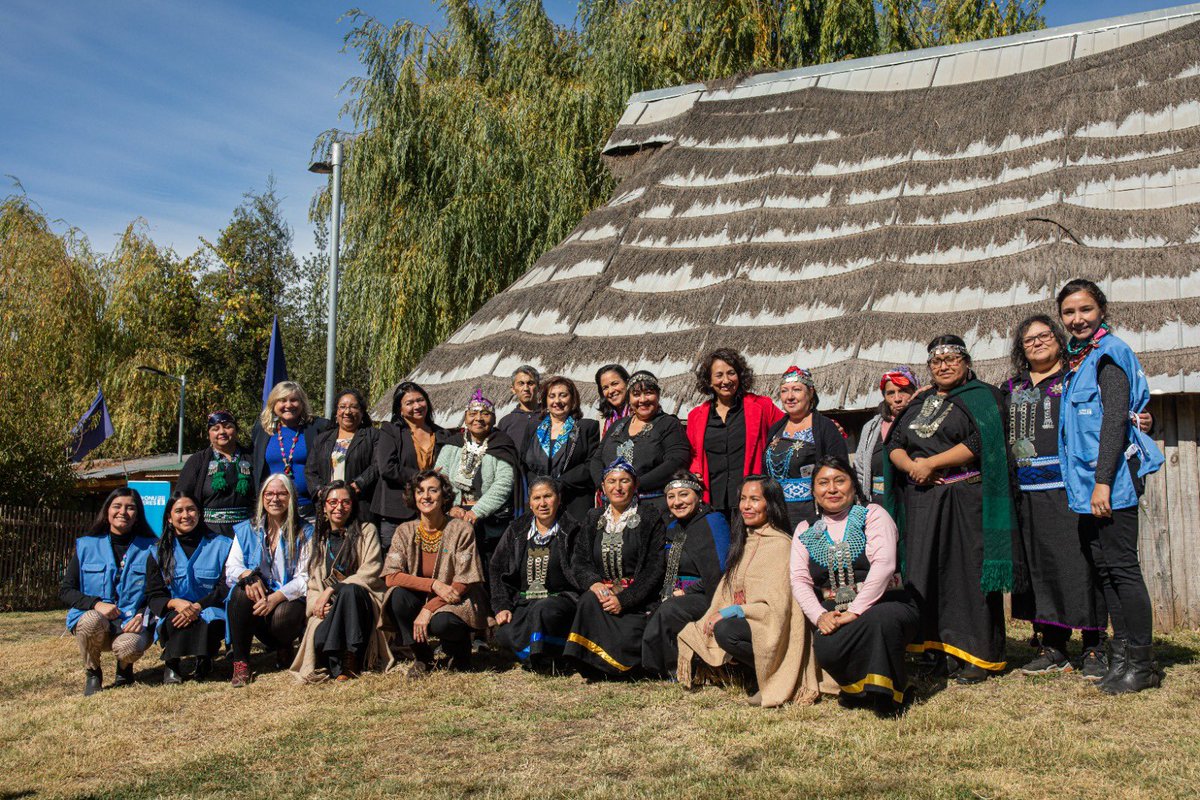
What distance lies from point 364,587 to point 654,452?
6.39 feet

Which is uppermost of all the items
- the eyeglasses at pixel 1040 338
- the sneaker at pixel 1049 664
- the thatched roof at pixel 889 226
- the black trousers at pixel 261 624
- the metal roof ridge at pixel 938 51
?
the metal roof ridge at pixel 938 51

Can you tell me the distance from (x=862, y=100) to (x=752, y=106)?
1.23m

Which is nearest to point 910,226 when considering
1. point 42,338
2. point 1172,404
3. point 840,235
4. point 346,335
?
point 840,235

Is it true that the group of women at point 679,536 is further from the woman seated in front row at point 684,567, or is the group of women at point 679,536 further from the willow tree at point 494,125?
the willow tree at point 494,125

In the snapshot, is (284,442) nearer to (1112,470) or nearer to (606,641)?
(606,641)

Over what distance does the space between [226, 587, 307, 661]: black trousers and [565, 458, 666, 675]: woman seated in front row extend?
1.80 metres

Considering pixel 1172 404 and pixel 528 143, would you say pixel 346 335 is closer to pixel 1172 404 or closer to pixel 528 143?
pixel 528 143

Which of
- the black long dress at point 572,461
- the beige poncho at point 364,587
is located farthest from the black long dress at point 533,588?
the beige poncho at point 364,587

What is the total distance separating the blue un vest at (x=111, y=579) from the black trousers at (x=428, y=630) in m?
1.68

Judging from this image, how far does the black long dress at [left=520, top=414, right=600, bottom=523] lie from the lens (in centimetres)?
683

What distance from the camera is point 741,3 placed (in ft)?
49.7

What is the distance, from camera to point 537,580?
6.39 m

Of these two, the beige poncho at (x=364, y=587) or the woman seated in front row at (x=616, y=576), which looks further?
the beige poncho at (x=364, y=587)

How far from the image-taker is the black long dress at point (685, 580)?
570 cm
